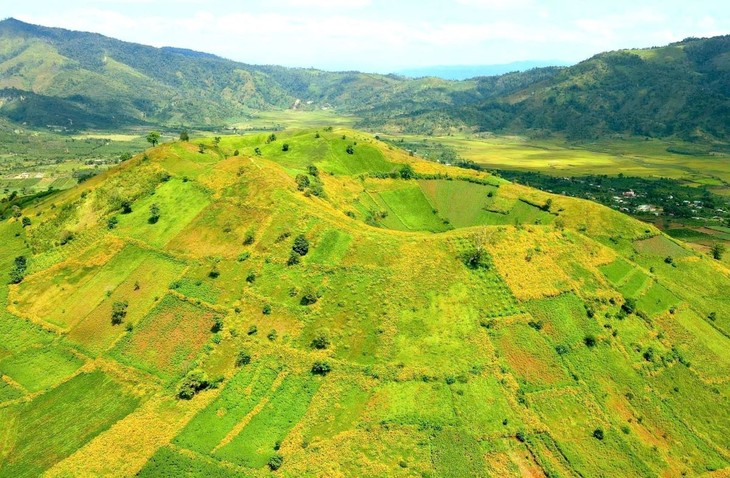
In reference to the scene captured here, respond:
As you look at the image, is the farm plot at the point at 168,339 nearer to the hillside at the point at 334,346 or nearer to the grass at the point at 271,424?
the hillside at the point at 334,346

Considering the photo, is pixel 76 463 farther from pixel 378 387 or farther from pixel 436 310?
pixel 436 310

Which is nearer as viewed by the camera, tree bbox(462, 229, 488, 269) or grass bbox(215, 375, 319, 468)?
grass bbox(215, 375, 319, 468)

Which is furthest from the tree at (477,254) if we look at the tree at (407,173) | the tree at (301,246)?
the tree at (407,173)

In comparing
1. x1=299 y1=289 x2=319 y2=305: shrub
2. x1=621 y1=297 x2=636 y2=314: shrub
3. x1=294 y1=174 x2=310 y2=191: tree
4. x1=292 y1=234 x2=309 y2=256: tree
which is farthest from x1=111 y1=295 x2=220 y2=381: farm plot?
x1=621 y1=297 x2=636 y2=314: shrub

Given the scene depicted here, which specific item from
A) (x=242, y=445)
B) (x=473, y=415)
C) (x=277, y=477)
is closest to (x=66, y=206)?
(x=242, y=445)

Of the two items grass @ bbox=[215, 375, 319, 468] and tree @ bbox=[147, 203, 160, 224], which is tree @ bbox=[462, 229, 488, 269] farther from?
tree @ bbox=[147, 203, 160, 224]
